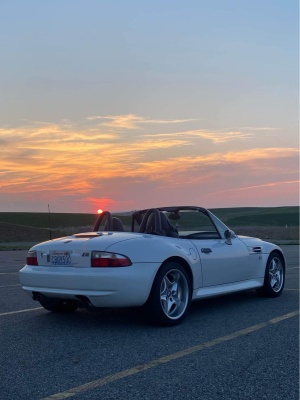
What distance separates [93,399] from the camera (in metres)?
3.45

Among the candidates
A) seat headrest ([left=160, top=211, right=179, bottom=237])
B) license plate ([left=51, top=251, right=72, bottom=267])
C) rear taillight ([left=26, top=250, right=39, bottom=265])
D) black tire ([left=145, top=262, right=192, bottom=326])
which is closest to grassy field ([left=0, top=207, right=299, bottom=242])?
seat headrest ([left=160, top=211, right=179, bottom=237])

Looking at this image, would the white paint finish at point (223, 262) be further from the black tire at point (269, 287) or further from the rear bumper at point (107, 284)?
the rear bumper at point (107, 284)

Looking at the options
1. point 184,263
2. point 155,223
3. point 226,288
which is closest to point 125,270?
point 184,263

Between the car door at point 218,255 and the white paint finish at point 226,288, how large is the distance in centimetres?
6

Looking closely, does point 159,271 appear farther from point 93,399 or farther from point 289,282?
point 289,282

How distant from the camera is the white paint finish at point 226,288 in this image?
644 centimetres

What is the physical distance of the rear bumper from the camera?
216 inches

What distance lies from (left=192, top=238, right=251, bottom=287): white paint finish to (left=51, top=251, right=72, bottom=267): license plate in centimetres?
173

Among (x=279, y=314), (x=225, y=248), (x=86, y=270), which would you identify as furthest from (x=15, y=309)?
(x=279, y=314)

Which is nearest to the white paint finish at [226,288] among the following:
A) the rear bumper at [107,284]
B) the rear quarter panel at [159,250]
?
the rear quarter panel at [159,250]

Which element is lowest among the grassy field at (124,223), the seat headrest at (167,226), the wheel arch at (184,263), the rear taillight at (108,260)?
the grassy field at (124,223)

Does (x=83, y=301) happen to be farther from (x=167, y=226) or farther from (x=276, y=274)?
(x=276, y=274)

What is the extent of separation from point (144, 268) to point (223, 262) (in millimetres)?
1648

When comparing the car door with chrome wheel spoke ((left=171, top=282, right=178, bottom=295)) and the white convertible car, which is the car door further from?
chrome wheel spoke ((left=171, top=282, right=178, bottom=295))
